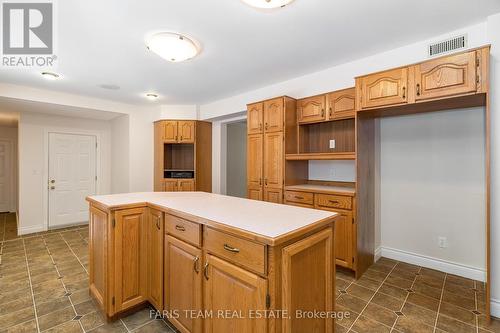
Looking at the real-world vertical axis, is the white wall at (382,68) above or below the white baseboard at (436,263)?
above

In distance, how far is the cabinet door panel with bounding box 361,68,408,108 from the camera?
2.34 metres

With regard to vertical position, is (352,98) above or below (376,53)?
below

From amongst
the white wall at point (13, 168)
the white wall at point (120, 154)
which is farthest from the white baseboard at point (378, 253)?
the white wall at point (13, 168)

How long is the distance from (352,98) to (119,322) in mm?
3266

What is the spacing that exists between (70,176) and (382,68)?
6033 millimetres

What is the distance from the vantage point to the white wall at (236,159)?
5777 mm

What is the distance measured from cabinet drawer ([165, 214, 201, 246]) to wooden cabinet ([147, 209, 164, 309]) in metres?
0.12

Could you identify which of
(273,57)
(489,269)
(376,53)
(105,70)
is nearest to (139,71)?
(105,70)

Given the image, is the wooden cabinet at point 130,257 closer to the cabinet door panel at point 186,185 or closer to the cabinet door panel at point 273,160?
the cabinet door panel at point 273,160

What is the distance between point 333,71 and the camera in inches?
123

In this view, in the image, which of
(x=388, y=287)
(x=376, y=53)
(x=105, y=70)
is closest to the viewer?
(x=388, y=287)

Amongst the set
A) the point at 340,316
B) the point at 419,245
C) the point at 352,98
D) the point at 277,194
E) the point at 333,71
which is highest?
the point at 333,71

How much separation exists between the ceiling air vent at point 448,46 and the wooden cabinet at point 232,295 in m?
2.77

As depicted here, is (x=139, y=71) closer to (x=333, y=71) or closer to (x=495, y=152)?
(x=333, y=71)
